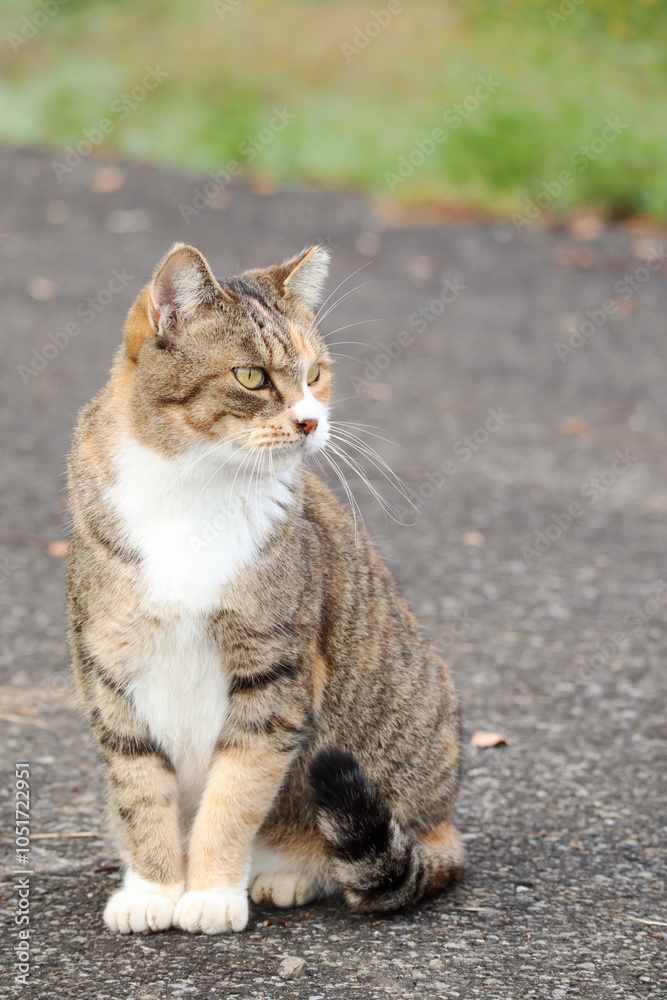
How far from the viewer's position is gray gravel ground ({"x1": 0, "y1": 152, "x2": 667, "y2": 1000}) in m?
2.80

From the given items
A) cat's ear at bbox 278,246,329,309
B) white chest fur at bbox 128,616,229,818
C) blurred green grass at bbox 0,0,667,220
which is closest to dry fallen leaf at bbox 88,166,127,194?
blurred green grass at bbox 0,0,667,220

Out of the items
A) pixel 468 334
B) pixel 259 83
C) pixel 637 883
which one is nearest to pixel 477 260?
pixel 468 334

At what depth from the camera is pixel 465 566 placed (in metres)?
5.96

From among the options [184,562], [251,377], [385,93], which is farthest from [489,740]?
[385,93]

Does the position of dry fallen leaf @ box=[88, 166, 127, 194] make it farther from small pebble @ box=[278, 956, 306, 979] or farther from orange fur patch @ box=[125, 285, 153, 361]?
small pebble @ box=[278, 956, 306, 979]

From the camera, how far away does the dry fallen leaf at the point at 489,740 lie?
13.8ft

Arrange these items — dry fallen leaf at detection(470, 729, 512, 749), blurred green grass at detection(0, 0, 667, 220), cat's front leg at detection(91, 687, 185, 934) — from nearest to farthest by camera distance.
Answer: cat's front leg at detection(91, 687, 185, 934) < dry fallen leaf at detection(470, 729, 512, 749) < blurred green grass at detection(0, 0, 667, 220)

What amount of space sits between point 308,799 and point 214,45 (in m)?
15.4

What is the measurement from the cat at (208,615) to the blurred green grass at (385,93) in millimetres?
8576

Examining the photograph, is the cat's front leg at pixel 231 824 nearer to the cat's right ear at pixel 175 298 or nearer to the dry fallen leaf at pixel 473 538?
the cat's right ear at pixel 175 298

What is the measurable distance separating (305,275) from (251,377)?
495mm

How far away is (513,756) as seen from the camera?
4.13 metres

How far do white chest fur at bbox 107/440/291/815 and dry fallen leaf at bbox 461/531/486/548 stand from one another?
11.3 feet

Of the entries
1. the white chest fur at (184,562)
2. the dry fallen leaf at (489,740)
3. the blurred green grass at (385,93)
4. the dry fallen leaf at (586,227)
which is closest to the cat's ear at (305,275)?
the white chest fur at (184,562)
